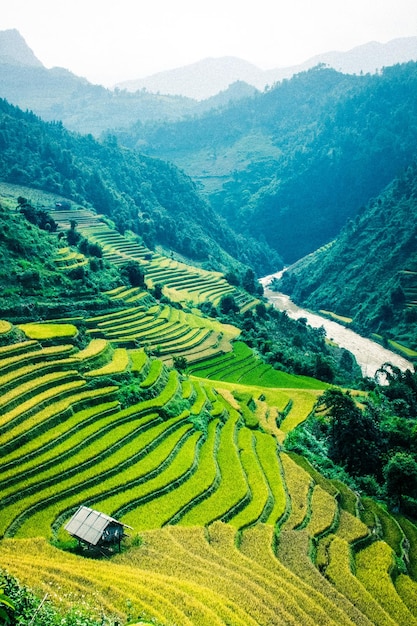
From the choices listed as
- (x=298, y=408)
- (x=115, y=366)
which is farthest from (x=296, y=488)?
(x=115, y=366)

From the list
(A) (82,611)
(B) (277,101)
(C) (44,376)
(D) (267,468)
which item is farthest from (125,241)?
(B) (277,101)

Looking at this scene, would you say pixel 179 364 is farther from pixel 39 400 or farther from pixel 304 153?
pixel 304 153

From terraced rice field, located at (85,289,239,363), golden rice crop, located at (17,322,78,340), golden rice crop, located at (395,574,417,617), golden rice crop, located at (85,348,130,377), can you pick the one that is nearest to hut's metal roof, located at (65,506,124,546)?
golden rice crop, located at (395,574,417,617)

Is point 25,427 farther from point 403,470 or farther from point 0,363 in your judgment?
point 403,470

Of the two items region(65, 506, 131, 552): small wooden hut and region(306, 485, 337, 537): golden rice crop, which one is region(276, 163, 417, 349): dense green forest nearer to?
region(306, 485, 337, 537): golden rice crop

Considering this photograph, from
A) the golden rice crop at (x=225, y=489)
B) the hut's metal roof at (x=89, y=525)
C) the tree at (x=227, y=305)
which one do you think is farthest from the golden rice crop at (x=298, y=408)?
the tree at (x=227, y=305)

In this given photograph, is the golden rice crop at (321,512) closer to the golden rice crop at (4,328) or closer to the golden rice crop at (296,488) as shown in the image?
the golden rice crop at (296,488)
